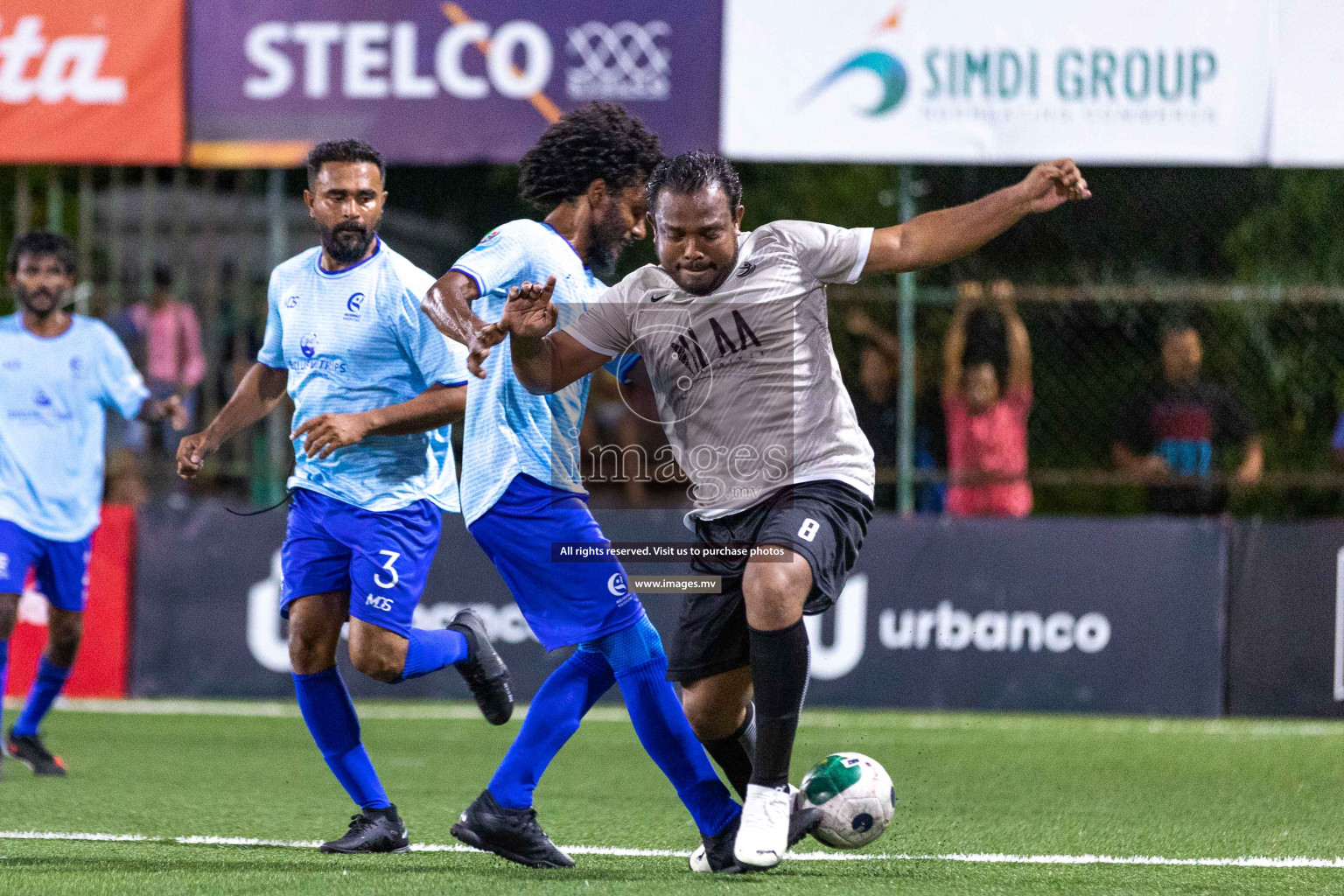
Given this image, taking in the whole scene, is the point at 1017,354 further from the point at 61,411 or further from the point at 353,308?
the point at 353,308

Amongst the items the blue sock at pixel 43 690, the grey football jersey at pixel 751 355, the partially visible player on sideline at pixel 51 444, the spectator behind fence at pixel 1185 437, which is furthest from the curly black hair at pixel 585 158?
the spectator behind fence at pixel 1185 437

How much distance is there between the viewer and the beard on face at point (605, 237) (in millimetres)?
5113

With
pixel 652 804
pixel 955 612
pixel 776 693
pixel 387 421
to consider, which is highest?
pixel 387 421

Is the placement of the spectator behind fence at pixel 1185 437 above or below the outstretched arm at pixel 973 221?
below

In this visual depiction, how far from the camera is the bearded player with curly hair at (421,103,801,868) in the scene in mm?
4809

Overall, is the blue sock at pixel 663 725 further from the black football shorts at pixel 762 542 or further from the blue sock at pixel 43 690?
the blue sock at pixel 43 690

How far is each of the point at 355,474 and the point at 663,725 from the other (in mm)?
1258

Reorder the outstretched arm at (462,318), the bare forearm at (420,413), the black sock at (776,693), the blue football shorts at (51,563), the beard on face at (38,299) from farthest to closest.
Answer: the beard on face at (38,299) < the blue football shorts at (51,563) < the bare forearm at (420,413) < the black sock at (776,693) < the outstretched arm at (462,318)

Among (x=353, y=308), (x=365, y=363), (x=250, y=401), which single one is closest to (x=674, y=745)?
(x=365, y=363)

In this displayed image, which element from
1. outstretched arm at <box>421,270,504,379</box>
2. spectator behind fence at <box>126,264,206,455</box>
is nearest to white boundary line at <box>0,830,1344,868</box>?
outstretched arm at <box>421,270,504,379</box>

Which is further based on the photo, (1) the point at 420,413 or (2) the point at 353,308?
(2) the point at 353,308

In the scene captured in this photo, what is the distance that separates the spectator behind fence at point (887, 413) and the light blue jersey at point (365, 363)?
17.8 feet

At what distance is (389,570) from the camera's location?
5.18 m

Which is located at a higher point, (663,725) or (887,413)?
(887,413)
